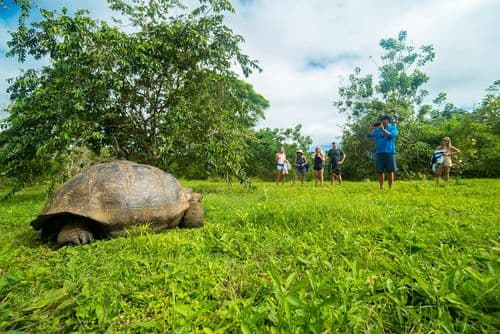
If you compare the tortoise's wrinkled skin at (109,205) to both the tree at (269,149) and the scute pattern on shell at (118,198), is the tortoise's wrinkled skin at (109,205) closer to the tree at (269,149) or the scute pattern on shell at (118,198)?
the scute pattern on shell at (118,198)

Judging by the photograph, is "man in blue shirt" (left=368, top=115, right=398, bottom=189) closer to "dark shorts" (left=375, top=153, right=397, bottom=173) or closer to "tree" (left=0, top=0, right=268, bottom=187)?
"dark shorts" (left=375, top=153, right=397, bottom=173)

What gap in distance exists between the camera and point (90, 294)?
1777 millimetres

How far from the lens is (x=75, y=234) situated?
9.94 feet

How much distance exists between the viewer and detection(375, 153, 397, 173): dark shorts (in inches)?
281

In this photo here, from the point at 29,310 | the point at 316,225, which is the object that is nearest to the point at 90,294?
the point at 29,310

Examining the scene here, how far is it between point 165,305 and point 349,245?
5.53ft

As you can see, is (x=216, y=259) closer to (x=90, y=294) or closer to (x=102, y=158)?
(x=90, y=294)

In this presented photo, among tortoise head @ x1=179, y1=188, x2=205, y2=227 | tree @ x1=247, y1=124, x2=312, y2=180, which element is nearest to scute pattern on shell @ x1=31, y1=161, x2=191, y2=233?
tortoise head @ x1=179, y1=188, x2=205, y2=227

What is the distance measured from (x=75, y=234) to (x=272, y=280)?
2.51 meters

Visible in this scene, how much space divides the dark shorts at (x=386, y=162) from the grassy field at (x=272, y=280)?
151 inches

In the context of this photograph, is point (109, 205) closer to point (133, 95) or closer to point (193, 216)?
point (193, 216)

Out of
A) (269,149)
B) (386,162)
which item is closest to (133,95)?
(386,162)

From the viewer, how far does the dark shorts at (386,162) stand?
7.14 metres

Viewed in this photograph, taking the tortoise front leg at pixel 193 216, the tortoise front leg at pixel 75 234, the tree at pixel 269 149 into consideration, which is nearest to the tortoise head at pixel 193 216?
the tortoise front leg at pixel 193 216
